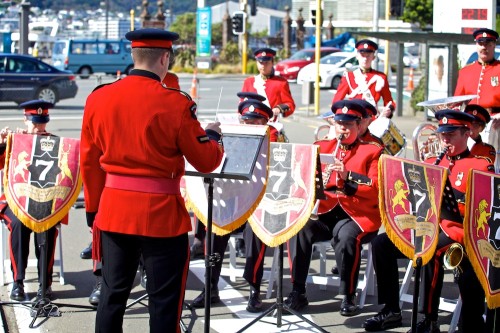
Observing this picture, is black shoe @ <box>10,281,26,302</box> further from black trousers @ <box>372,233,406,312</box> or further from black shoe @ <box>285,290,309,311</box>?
black trousers @ <box>372,233,406,312</box>

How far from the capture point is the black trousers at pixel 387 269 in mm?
7113

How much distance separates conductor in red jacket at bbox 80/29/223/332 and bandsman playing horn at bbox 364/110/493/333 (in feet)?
6.66

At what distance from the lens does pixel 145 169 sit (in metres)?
5.18

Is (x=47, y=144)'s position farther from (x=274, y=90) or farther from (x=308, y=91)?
(x=308, y=91)

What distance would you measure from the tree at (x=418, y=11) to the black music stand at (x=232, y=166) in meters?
43.7

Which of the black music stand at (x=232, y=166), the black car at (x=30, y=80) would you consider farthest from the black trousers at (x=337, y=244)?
the black car at (x=30, y=80)

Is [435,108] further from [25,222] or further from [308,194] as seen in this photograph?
[25,222]

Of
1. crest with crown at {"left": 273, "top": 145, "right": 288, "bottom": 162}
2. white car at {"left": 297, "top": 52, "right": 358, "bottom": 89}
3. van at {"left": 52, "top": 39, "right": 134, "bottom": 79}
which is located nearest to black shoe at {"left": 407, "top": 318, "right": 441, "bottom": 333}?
crest with crown at {"left": 273, "top": 145, "right": 288, "bottom": 162}

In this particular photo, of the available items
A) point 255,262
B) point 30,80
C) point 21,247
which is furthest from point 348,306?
point 30,80

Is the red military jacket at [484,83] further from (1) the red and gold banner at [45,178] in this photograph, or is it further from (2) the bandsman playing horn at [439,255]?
(1) the red and gold banner at [45,178]

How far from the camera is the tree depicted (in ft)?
160

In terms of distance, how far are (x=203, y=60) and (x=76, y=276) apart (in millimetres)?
39120

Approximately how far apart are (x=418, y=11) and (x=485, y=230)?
145 feet

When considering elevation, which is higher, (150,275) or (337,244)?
(150,275)
